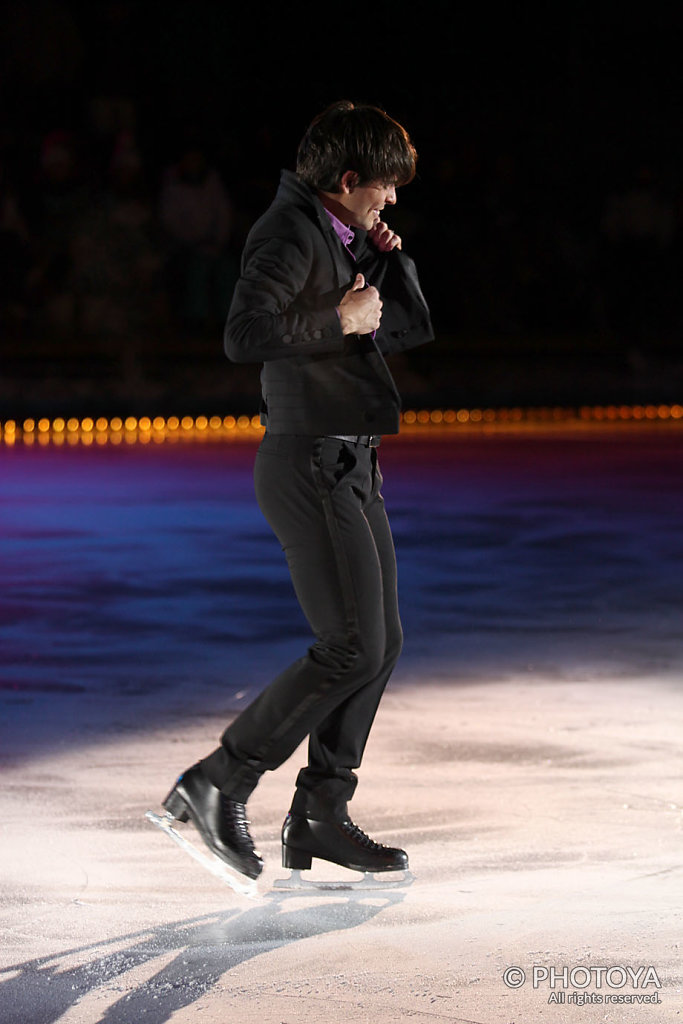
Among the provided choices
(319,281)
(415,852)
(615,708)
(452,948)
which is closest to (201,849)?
(415,852)

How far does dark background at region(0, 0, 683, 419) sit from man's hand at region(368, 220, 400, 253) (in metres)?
14.7

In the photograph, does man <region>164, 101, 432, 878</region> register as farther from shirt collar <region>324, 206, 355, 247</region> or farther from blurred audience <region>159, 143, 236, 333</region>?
blurred audience <region>159, 143, 236, 333</region>

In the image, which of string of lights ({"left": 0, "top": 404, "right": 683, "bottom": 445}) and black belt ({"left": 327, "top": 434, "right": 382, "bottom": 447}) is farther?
string of lights ({"left": 0, "top": 404, "right": 683, "bottom": 445})

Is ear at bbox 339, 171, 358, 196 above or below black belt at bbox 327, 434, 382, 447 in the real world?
above

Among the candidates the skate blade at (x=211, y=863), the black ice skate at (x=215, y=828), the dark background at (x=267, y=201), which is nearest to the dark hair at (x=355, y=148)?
the black ice skate at (x=215, y=828)

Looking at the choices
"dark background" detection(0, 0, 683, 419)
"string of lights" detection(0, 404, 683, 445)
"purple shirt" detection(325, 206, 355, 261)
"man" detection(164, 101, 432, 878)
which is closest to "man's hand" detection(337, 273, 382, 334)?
"man" detection(164, 101, 432, 878)

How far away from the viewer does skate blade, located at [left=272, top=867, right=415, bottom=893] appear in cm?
379

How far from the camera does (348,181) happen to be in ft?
12.5

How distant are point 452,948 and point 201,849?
0.86 metres

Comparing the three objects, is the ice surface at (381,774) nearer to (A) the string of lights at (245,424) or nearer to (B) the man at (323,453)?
(B) the man at (323,453)

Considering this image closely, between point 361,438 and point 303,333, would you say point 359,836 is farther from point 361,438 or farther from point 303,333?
point 303,333

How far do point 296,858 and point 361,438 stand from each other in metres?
0.88

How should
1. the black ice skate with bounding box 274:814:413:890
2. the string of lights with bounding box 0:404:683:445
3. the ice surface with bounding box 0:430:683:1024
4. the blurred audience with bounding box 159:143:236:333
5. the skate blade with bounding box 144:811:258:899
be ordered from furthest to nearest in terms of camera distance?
the blurred audience with bounding box 159:143:236:333 → the string of lights with bounding box 0:404:683:445 → the black ice skate with bounding box 274:814:413:890 → the skate blade with bounding box 144:811:258:899 → the ice surface with bounding box 0:430:683:1024

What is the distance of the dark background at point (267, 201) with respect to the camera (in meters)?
19.0
